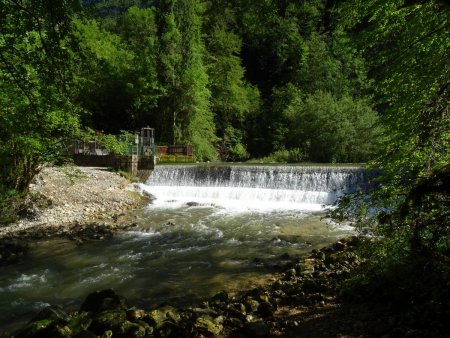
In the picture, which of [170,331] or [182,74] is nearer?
[170,331]

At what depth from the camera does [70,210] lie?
13.3 metres

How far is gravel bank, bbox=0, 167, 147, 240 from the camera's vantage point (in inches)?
452

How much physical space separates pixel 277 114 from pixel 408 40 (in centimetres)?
A: 3276

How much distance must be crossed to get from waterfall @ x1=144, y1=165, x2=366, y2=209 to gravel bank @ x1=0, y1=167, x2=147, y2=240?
231 cm

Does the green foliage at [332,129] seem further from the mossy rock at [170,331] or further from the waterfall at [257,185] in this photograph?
the mossy rock at [170,331]

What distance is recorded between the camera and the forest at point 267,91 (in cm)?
414

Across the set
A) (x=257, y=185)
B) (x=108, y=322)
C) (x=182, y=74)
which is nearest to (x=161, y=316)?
(x=108, y=322)

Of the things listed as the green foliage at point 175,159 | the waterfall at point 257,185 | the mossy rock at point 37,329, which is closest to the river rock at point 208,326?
the mossy rock at point 37,329

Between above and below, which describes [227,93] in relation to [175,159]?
above

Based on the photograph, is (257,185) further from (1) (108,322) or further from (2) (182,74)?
(2) (182,74)

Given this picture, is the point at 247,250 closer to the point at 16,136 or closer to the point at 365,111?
the point at 16,136

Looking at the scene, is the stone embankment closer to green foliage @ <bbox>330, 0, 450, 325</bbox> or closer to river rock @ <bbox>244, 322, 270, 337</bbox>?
river rock @ <bbox>244, 322, 270, 337</bbox>

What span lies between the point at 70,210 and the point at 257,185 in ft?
28.4

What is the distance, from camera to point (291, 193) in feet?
55.9
